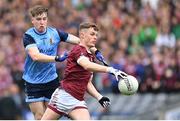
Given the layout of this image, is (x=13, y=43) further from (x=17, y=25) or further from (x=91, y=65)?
(x=91, y=65)

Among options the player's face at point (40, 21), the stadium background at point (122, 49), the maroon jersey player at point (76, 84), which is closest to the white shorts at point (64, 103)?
the maroon jersey player at point (76, 84)

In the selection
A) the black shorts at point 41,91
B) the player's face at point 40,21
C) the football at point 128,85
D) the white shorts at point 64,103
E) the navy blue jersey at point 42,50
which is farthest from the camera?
the black shorts at point 41,91

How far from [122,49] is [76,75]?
8684 millimetres

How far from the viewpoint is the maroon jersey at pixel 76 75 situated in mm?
10594

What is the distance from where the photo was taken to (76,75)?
423 inches

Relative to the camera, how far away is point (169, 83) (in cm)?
1759

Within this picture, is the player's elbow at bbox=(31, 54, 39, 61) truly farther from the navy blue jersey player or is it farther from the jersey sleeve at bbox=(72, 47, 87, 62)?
the jersey sleeve at bbox=(72, 47, 87, 62)

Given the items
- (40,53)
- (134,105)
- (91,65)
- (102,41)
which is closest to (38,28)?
(40,53)

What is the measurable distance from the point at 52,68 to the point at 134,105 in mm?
5854

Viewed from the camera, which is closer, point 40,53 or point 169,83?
point 40,53

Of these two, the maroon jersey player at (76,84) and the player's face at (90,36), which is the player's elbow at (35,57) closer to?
the maroon jersey player at (76,84)

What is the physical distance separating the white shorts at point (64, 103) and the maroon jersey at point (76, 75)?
0.20 feet

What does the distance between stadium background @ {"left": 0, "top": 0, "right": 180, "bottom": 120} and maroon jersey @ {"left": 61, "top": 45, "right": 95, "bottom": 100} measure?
20.8ft

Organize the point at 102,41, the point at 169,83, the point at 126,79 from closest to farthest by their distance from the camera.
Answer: the point at 126,79, the point at 169,83, the point at 102,41
